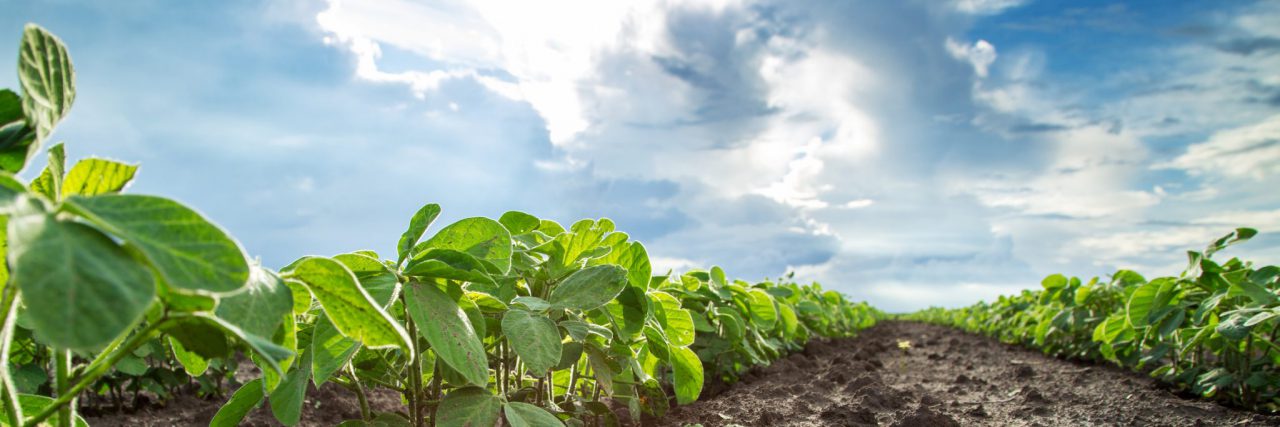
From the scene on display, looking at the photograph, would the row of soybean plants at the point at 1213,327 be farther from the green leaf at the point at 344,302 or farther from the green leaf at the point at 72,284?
the green leaf at the point at 72,284

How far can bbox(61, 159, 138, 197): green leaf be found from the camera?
99cm

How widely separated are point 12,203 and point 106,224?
0.10 m

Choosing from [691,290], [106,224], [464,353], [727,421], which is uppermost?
[691,290]

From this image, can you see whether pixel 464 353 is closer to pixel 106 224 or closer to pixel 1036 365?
pixel 106 224

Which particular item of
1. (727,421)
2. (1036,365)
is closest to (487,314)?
(727,421)

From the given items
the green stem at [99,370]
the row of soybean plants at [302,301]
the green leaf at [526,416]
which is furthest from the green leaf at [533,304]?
the green stem at [99,370]

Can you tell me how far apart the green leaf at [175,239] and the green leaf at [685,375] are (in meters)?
1.55

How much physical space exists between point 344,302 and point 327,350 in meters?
0.37

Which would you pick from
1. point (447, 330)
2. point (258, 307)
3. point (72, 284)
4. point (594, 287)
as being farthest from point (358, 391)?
point (72, 284)

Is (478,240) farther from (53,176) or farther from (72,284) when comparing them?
(72,284)

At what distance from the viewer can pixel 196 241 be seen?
2.59ft

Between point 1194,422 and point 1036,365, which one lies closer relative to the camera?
point 1194,422

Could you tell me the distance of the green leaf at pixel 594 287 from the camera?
1.69 metres

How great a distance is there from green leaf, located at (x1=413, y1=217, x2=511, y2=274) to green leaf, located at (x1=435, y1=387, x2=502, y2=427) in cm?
28
